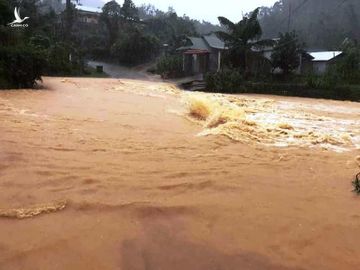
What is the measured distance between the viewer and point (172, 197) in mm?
5340

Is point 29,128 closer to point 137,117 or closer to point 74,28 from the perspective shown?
point 137,117

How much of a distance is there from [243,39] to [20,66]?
613 inches

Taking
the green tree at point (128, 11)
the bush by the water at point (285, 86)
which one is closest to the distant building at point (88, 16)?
the green tree at point (128, 11)

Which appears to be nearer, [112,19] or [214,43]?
[214,43]

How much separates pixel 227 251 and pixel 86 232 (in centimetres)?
137

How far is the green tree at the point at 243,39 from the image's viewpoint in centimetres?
2784

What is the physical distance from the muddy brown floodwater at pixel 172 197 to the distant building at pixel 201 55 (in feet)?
80.6

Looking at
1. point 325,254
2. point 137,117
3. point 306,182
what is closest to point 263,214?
point 325,254

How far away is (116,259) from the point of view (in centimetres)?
381

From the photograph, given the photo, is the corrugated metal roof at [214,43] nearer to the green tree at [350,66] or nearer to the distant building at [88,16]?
the green tree at [350,66]

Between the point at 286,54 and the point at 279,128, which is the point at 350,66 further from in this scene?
the point at 279,128

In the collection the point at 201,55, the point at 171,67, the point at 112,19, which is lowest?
the point at 171,67

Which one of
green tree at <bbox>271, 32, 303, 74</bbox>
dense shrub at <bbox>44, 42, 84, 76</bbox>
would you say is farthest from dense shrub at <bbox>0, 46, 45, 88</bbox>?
green tree at <bbox>271, 32, 303, 74</bbox>

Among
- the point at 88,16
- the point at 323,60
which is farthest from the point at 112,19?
the point at 323,60
